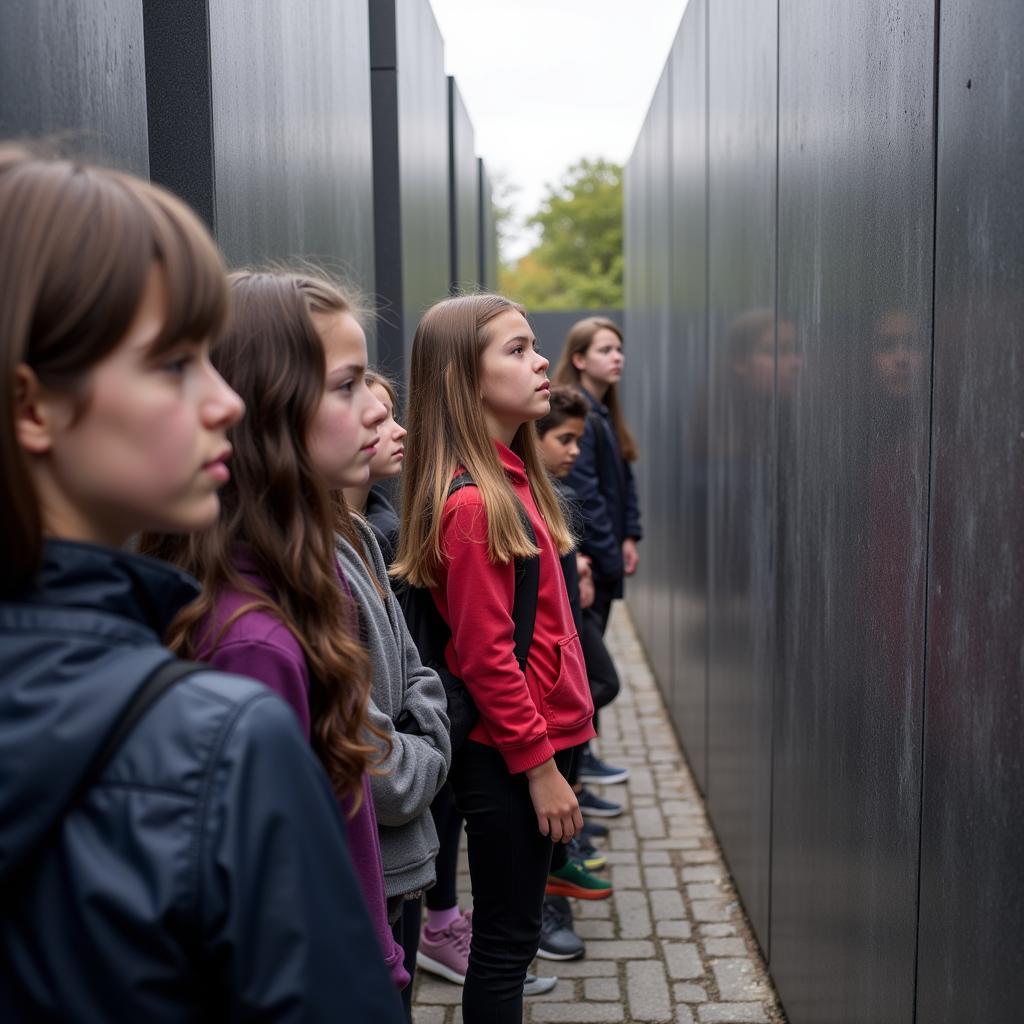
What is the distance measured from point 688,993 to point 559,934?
0.54m

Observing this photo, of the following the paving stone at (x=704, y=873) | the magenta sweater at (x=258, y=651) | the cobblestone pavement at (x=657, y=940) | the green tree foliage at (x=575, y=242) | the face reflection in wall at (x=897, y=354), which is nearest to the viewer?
the magenta sweater at (x=258, y=651)

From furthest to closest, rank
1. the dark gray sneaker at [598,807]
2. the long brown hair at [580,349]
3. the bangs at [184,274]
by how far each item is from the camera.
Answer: the long brown hair at [580,349] → the dark gray sneaker at [598,807] → the bangs at [184,274]

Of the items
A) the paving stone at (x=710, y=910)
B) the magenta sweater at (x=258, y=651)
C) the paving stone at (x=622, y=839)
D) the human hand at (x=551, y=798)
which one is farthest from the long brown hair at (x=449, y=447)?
the paving stone at (x=622, y=839)

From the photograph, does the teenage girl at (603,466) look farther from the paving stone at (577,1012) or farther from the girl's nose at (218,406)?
the girl's nose at (218,406)

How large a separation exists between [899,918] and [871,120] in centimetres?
185

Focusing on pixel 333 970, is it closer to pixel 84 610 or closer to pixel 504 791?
pixel 84 610

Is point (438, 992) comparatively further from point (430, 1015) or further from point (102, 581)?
point (102, 581)

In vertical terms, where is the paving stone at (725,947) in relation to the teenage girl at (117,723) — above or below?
below

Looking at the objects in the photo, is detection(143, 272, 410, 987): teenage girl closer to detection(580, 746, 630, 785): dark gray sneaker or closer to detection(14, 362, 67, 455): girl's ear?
detection(14, 362, 67, 455): girl's ear

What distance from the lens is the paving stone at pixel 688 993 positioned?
4.16 m

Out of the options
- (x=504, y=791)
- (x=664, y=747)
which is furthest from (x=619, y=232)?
(x=504, y=791)

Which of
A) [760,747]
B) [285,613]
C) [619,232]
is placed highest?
[619,232]

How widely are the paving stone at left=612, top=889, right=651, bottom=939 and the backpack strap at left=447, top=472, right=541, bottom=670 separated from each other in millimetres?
2170

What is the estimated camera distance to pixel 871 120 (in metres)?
2.93
